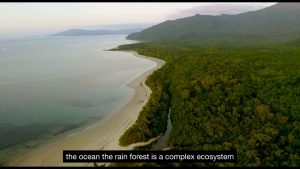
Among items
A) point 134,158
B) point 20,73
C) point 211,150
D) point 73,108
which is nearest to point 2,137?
point 73,108

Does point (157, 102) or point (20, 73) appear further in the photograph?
point (20, 73)

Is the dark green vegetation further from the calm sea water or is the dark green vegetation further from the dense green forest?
the calm sea water

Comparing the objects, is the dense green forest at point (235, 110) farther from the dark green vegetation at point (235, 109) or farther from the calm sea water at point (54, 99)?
the calm sea water at point (54, 99)

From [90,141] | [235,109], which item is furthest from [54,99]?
[235,109]

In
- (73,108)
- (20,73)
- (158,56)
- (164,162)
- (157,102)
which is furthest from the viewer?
(158,56)

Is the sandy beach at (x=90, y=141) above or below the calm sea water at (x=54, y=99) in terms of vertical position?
below

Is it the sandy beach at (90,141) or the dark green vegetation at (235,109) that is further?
the sandy beach at (90,141)

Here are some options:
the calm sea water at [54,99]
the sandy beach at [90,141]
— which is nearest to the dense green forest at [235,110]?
the sandy beach at [90,141]

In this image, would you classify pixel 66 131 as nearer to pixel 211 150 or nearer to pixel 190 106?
pixel 190 106
